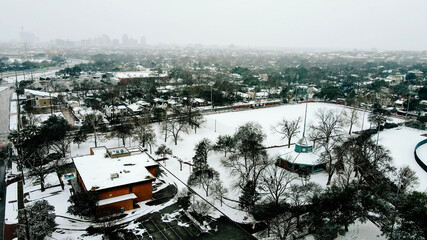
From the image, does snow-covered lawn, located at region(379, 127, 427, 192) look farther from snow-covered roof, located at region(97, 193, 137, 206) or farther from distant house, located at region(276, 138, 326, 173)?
snow-covered roof, located at region(97, 193, 137, 206)

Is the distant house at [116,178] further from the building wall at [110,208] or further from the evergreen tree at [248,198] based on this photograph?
the evergreen tree at [248,198]

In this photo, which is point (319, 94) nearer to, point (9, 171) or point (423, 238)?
point (423, 238)

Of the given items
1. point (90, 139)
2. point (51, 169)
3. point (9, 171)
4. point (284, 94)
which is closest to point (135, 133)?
point (90, 139)

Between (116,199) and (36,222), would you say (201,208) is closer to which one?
(116,199)

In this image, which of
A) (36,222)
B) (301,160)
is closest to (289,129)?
(301,160)

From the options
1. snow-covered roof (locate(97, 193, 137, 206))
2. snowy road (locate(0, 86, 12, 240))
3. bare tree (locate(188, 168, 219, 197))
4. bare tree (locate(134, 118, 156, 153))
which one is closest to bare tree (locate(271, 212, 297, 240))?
bare tree (locate(188, 168, 219, 197))

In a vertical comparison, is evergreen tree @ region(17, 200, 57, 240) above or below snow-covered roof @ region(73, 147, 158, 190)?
below
